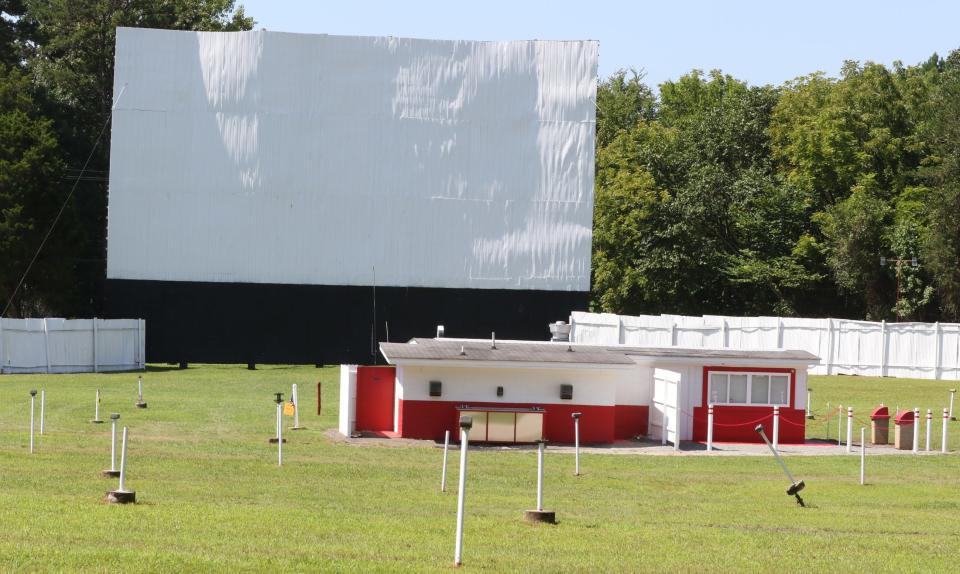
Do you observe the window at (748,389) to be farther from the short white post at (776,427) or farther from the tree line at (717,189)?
the tree line at (717,189)

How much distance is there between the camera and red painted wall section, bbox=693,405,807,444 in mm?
35688

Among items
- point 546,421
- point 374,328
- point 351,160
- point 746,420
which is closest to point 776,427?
point 746,420

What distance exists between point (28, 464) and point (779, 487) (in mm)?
14267

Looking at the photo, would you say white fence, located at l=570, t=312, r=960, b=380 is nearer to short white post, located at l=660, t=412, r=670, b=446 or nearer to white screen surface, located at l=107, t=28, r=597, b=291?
white screen surface, located at l=107, t=28, r=597, b=291

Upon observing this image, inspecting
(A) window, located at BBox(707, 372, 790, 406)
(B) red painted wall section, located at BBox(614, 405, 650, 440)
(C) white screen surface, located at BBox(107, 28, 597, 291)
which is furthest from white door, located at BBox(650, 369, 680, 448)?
(C) white screen surface, located at BBox(107, 28, 597, 291)

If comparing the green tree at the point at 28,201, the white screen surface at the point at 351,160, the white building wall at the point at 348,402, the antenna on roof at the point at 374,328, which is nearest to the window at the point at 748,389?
the white building wall at the point at 348,402

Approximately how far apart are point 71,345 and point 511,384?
28497 millimetres

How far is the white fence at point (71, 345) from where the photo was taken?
55219 millimetres

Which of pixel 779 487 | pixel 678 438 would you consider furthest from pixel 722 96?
pixel 779 487

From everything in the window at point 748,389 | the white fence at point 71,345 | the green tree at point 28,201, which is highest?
the green tree at point 28,201

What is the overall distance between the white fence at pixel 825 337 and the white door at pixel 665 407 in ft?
70.5

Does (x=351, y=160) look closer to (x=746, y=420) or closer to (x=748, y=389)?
(x=748, y=389)

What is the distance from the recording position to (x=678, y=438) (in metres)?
33.7

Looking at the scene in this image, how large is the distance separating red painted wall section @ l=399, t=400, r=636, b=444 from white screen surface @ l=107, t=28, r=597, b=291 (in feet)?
89.7
